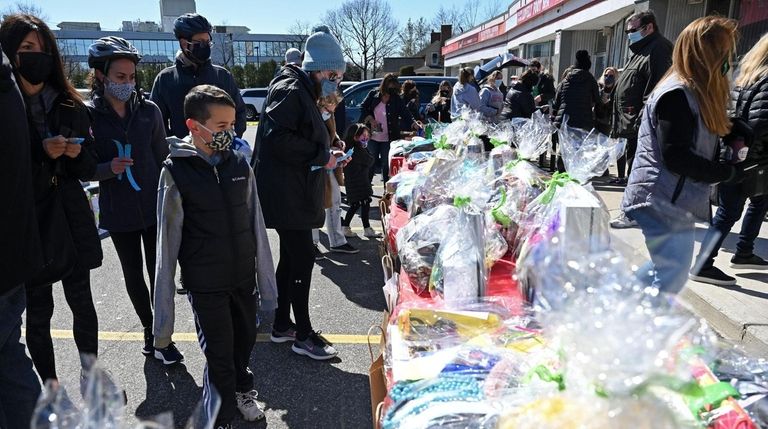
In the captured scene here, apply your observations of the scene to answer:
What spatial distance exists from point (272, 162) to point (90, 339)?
131cm

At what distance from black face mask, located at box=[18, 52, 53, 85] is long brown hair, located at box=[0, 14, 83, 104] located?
0.03m

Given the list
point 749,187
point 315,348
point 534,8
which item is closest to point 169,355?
point 315,348

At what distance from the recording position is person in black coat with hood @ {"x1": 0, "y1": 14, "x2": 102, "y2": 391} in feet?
7.19

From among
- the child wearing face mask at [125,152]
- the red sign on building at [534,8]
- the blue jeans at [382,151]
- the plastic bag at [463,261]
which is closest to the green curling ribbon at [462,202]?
the plastic bag at [463,261]

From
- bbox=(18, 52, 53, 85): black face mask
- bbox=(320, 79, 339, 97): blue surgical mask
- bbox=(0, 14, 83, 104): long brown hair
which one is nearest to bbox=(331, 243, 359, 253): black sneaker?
bbox=(320, 79, 339, 97): blue surgical mask

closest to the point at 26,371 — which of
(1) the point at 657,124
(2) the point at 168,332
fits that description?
(2) the point at 168,332

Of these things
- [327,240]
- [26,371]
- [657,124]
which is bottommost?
[327,240]

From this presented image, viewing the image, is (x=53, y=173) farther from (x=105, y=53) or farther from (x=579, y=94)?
(x=579, y=94)

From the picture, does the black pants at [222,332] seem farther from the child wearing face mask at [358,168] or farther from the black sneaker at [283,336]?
the child wearing face mask at [358,168]

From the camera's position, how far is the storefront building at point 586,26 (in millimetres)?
8688

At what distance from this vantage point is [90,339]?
8.45 ft

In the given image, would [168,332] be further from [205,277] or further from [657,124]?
[657,124]

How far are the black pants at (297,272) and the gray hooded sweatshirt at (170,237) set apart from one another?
1.46 ft

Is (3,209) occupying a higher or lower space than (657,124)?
lower
